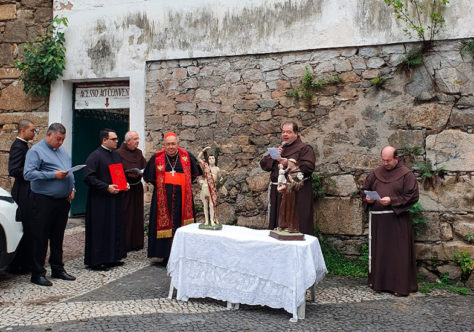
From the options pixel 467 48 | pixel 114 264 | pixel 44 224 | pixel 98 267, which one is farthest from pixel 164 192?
pixel 467 48

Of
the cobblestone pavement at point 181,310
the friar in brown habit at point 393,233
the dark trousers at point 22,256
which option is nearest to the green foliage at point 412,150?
the friar in brown habit at point 393,233

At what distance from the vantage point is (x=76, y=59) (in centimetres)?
797

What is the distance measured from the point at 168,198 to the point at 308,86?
2.55 metres

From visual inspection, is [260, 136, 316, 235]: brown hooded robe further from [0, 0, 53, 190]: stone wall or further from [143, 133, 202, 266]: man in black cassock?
[0, 0, 53, 190]: stone wall

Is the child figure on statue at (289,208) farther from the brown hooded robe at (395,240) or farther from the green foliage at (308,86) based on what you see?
the green foliage at (308,86)

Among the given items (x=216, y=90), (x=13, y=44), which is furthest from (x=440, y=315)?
(x=13, y=44)

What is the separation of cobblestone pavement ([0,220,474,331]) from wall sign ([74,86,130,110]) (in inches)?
141

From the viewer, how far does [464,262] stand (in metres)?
5.56

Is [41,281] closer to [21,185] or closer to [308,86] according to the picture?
[21,185]

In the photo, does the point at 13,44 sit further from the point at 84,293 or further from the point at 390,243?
the point at 390,243

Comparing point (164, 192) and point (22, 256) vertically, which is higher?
point (164, 192)

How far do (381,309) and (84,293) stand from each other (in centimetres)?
305

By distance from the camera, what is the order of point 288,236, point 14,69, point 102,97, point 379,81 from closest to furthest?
point 288,236, point 379,81, point 102,97, point 14,69

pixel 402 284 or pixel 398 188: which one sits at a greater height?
pixel 398 188
